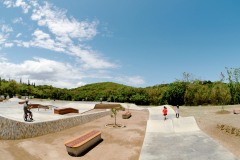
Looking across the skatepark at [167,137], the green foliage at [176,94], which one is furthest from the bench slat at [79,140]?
the green foliage at [176,94]

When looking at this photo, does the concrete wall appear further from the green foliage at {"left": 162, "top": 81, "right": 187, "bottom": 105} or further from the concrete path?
the green foliage at {"left": 162, "top": 81, "right": 187, "bottom": 105}

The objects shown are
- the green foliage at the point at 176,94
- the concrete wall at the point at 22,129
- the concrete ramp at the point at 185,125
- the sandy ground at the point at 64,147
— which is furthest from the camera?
the green foliage at the point at 176,94

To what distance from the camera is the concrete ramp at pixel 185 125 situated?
18.7m

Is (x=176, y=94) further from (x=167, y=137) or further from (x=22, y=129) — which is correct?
(x=22, y=129)

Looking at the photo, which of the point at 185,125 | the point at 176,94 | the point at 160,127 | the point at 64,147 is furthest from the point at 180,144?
the point at 176,94

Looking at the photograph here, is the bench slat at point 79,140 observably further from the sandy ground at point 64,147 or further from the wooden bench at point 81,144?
the sandy ground at point 64,147

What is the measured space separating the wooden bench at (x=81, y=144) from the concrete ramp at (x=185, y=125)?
6997mm

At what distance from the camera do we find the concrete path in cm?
1242

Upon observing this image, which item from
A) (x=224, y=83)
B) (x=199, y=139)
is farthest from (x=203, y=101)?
(x=199, y=139)

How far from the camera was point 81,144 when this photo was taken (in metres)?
13.5

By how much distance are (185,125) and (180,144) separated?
533cm

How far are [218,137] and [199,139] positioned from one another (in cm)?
128

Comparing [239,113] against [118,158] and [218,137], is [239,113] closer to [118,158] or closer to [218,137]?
[218,137]

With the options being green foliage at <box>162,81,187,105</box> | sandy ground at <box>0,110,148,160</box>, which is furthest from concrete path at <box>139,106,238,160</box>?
green foliage at <box>162,81,187,105</box>
